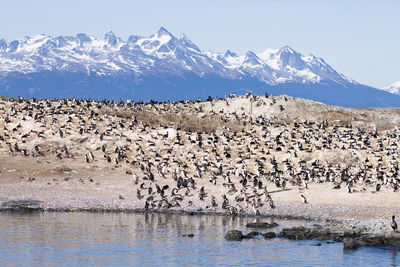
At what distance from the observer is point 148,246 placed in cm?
4094

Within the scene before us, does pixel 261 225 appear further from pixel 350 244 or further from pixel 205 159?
pixel 205 159

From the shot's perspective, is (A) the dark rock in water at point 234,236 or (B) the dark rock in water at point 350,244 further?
(A) the dark rock in water at point 234,236

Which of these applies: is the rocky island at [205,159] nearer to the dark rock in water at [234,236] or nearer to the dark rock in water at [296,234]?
the dark rock in water at [296,234]

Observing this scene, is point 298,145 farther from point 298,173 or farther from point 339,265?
point 339,265

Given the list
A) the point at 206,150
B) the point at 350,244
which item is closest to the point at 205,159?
the point at 206,150

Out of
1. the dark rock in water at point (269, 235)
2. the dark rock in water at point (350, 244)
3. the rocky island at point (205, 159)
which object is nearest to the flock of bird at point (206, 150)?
the rocky island at point (205, 159)

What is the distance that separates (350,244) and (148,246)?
12822mm

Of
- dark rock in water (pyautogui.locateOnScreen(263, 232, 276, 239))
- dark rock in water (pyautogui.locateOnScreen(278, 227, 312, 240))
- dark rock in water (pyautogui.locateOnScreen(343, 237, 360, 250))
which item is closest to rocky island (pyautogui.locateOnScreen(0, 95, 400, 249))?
dark rock in water (pyautogui.locateOnScreen(278, 227, 312, 240))

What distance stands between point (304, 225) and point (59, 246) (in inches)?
763

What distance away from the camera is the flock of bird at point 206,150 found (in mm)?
64750

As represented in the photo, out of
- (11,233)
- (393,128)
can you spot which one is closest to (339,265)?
(11,233)

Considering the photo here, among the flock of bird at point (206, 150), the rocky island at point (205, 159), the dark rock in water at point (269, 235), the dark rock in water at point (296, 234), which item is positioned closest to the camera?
the dark rock in water at point (296, 234)

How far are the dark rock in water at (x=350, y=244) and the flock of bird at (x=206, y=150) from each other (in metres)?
15.5

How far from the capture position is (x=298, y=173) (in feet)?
233
